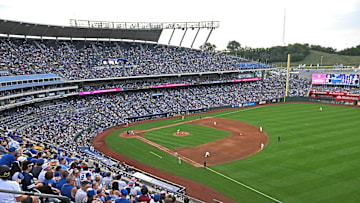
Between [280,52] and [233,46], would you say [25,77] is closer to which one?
[280,52]

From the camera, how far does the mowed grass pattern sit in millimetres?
31648

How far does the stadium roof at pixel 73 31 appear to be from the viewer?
4201 cm

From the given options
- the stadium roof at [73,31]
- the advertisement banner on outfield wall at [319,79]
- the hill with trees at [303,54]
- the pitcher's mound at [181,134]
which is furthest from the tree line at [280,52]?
the pitcher's mound at [181,134]

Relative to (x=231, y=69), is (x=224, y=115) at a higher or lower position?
lower

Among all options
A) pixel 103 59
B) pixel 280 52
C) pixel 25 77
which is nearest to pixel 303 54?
pixel 280 52

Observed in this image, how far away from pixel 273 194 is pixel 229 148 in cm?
1096

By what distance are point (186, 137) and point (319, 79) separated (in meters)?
46.7

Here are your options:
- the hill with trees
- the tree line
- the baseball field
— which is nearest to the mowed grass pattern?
the baseball field

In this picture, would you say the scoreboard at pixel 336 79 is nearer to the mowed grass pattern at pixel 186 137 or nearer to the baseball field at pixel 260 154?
the baseball field at pixel 260 154

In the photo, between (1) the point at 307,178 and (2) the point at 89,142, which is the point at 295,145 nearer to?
(1) the point at 307,178

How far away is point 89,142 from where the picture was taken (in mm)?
32344

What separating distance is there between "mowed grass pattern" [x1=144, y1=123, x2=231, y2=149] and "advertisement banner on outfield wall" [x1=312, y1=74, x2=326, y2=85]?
1607 inches

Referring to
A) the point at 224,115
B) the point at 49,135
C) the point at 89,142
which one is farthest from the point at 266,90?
the point at 49,135

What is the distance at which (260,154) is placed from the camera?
26656mm
